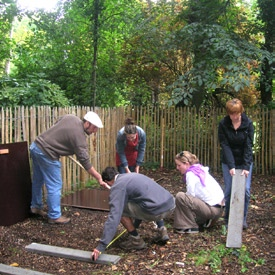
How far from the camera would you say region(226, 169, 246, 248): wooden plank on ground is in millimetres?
3951

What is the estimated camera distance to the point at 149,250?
3.96 meters

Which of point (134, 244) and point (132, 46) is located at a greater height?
point (132, 46)

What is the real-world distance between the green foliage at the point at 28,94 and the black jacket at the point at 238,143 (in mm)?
3384

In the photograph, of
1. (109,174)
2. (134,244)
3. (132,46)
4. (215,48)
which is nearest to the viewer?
(109,174)

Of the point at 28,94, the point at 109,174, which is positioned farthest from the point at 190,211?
the point at 28,94

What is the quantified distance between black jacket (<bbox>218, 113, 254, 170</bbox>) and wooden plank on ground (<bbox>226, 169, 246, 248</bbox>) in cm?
14

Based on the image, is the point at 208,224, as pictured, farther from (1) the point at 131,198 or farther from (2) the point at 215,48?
(2) the point at 215,48

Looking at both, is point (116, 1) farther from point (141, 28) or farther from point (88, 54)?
point (88, 54)

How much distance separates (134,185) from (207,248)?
3.78ft

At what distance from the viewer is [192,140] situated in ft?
30.5

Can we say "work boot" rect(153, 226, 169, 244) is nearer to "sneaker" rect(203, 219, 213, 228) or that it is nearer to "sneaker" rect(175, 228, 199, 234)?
"sneaker" rect(175, 228, 199, 234)

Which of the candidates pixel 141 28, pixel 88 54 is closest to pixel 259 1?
pixel 141 28

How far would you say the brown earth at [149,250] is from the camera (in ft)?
11.6

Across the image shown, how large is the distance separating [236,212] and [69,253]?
195cm
